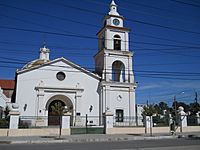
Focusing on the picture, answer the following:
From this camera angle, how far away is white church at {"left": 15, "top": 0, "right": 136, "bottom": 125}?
103ft

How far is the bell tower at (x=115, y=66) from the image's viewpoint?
113 ft

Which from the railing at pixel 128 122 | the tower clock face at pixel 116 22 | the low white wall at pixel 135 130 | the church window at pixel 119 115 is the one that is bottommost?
the low white wall at pixel 135 130

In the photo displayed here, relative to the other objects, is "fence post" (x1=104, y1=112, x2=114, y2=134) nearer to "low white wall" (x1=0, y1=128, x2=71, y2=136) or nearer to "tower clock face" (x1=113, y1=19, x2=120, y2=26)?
"low white wall" (x1=0, y1=128, x2=71, y2=136)

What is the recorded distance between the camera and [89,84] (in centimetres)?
3459

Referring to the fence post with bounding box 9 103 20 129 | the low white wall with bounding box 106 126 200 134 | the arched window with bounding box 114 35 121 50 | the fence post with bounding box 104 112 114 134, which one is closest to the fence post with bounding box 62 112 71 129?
the fence post with bounding box 104 112 114 134

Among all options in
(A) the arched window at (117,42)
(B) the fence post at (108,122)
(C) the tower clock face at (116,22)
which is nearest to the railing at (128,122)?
(B) the fence post at (108,122)

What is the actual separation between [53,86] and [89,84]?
5143mm

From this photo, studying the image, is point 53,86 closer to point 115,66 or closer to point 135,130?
point 115,66

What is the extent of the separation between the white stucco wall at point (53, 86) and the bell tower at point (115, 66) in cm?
175

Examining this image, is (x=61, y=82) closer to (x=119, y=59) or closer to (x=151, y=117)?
(x=119, y=59)

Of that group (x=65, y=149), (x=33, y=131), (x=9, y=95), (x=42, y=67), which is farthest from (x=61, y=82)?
(x=65, y=149)

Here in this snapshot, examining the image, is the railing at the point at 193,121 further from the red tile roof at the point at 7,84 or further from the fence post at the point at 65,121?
the red tile roof at the point at 7,84

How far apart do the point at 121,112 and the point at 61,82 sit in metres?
9.35

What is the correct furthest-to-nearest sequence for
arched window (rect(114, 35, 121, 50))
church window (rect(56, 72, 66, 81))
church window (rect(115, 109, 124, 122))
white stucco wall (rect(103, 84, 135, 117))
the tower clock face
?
the tower clock face, arched window (rect(114, 35, 121, 50)), white stucco wall (rect(103, 84, 135, 117)), church window (rect(56, 72, 66, 81)), church window (rect(115, 109, 124, 122))
